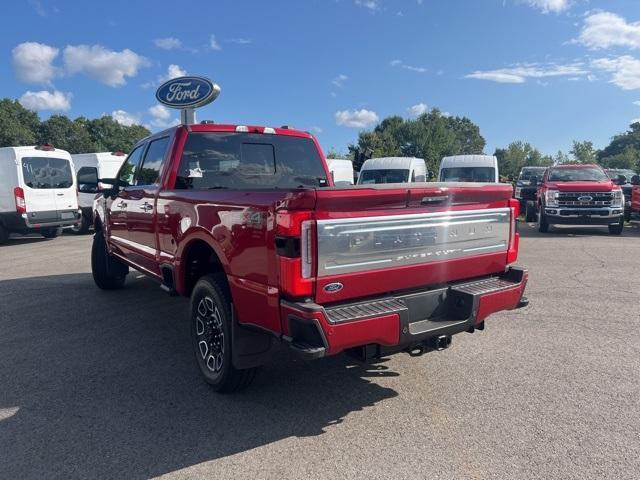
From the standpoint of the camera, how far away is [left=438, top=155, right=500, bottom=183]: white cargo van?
18094 mm

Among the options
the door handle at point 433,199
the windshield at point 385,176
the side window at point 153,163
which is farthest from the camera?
the windshield at point 385,176

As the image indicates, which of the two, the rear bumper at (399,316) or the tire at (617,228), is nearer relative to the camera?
the rear bumper at (399,316)

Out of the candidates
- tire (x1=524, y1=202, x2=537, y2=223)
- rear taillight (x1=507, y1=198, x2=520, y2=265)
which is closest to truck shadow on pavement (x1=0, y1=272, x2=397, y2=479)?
rear taillight (x1=507, y1=198, x2=520, y2=265)

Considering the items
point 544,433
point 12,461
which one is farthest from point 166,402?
point 544,433

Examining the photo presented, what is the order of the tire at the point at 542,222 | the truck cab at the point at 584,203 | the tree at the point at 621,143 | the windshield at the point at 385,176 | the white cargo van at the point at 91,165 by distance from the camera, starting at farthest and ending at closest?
1. the tree at the point at 621,143
2. the windshield at the point at 385,176
3. the white cargo van at the point at 91,165
4. the tire at the point at 542,222
5. the truck cab at the point at 584,203

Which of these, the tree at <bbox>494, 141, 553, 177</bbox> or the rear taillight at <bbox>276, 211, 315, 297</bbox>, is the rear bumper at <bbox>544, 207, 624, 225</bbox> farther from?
the tree at <bbox>494, 141, 553, 177</bbox>

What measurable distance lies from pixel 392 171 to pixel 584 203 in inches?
269

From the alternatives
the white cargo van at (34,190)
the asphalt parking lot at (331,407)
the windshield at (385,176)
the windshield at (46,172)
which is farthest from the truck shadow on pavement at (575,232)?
the windshield at (46,172)

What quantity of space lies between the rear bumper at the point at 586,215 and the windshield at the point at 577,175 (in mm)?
1170

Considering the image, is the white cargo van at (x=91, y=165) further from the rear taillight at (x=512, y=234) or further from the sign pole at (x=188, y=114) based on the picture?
the rear taillight at (x=512, y=234)

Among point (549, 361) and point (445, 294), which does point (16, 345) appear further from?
point (549, 361)

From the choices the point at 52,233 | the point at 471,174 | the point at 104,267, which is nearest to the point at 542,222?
the point at 471,174

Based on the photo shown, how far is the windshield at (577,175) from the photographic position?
1401 cm

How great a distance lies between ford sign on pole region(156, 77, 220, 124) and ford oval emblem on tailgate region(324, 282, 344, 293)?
12.2 metres
